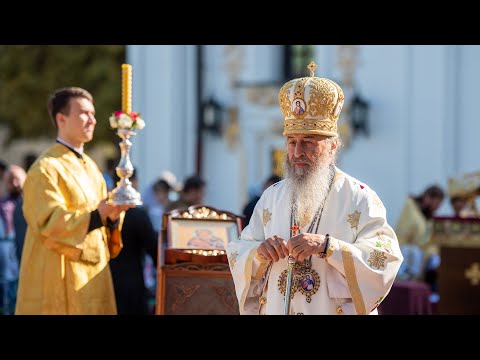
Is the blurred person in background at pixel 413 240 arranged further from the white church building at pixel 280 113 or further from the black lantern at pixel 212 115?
the black lantern at pixel 212 115

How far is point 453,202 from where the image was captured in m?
12.9

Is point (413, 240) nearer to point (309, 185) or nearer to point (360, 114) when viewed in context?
point (360, 114)

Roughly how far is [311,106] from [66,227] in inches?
78.5

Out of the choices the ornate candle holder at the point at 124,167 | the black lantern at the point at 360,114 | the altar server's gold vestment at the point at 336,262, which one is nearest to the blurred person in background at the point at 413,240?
the black lantern at the point at 360,114

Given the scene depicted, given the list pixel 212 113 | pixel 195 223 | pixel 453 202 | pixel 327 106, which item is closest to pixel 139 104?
pixel 212 113

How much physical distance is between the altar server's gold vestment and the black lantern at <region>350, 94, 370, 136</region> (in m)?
12.7

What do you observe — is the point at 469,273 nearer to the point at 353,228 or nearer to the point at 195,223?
the point at 195,223

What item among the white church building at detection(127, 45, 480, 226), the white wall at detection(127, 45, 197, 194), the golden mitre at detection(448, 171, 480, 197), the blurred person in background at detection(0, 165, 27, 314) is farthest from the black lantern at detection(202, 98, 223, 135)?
the golden mitre at detection(448, 171, 480, 197)

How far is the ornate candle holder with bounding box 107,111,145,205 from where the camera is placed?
7.25 m

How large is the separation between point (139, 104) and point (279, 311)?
47.7 feet

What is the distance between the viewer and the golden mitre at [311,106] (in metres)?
6.02

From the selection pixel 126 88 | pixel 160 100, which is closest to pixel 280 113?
pixel 160 100

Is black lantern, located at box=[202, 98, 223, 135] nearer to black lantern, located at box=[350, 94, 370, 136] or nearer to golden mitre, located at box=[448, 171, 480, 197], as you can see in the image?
black lantern, located at box=[350, 94, 370, 136]
